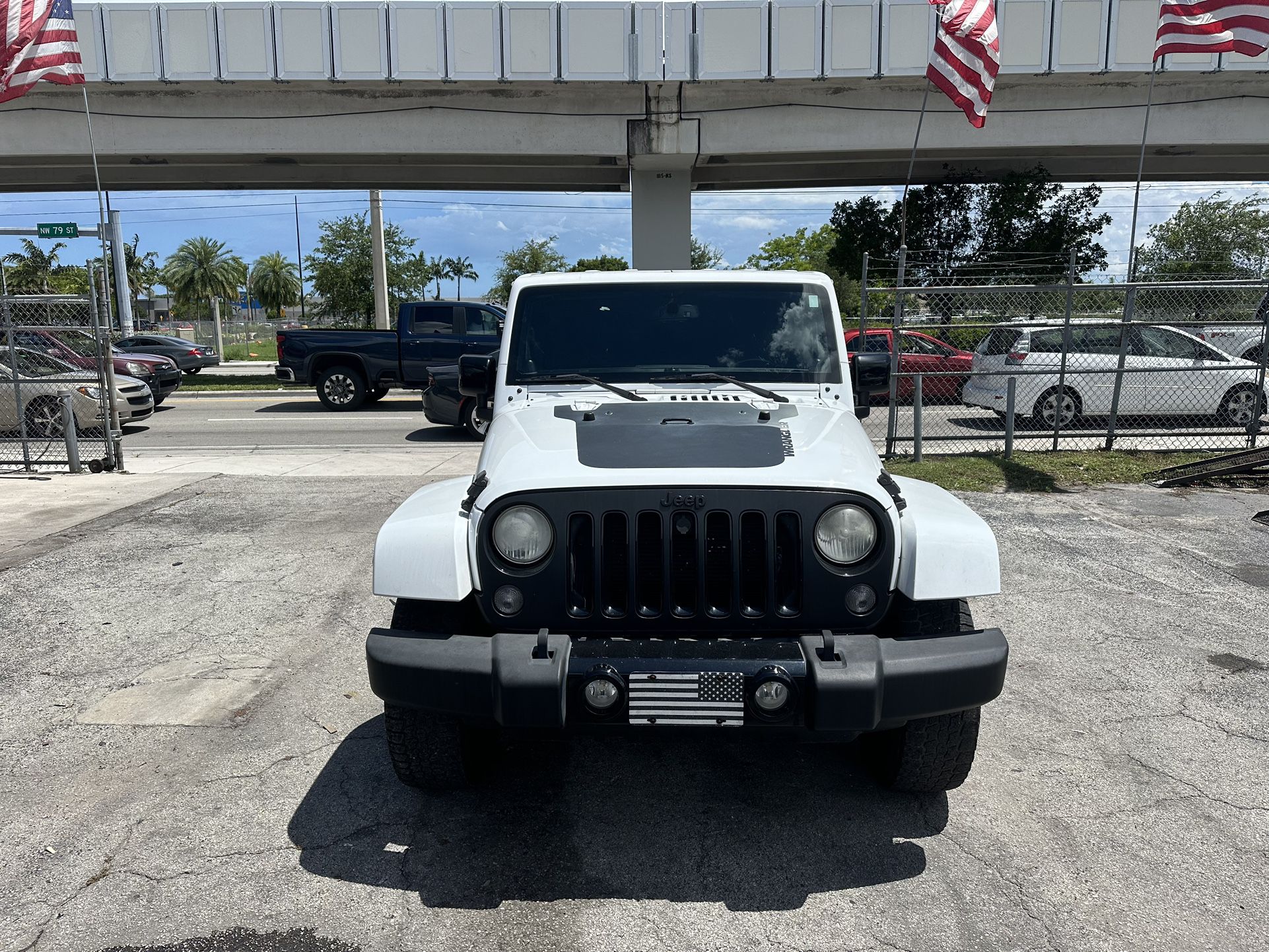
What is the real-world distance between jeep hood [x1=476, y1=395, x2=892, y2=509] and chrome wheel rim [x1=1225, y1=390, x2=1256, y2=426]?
10.1 m

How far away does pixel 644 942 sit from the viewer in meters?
2.74

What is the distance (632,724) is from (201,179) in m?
26.0

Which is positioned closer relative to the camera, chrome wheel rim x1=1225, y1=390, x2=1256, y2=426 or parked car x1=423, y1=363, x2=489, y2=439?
chrome wheel rim x1=1225, y1=390, x2=1256, y2=426

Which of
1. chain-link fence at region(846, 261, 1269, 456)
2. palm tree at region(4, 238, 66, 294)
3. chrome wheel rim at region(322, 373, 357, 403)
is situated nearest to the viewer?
chain-link fence at region(846, 261, 1269, 456)

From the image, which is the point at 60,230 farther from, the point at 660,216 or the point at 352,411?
the point at 660,216

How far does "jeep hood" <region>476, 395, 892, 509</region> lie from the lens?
3084mm

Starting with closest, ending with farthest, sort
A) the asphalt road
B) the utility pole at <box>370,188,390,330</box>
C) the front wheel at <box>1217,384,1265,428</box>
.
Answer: the asphalt road, the front wheel at <box>1217,384,1265,428</box>, the utility pole at <box>370,188,390,330</box>

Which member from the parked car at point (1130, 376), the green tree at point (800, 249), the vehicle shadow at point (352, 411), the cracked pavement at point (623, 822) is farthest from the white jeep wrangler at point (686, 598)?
the green tree at point (800, 249)

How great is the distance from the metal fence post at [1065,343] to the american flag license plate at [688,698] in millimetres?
9378

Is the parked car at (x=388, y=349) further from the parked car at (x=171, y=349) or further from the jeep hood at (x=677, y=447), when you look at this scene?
the parked car at (x=171, y=349)

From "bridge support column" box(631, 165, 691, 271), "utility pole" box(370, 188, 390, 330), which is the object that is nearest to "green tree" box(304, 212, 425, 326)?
"utility pole" box(370, 188, 390, 330)

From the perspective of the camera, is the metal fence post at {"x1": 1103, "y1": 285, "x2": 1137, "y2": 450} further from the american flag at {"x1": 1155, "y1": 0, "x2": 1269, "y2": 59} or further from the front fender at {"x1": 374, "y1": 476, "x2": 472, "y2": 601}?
the front fender at {"x1": 374, "y1": 476, "x2": 472, "y2": 601}

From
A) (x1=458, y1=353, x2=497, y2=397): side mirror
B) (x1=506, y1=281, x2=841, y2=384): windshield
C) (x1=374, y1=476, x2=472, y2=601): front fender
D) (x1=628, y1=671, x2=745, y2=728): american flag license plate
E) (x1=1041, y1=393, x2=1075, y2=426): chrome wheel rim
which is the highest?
(x1=506, y1=281, x2=841, y2=384): windshield

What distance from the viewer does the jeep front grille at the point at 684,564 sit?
3.03 metres
